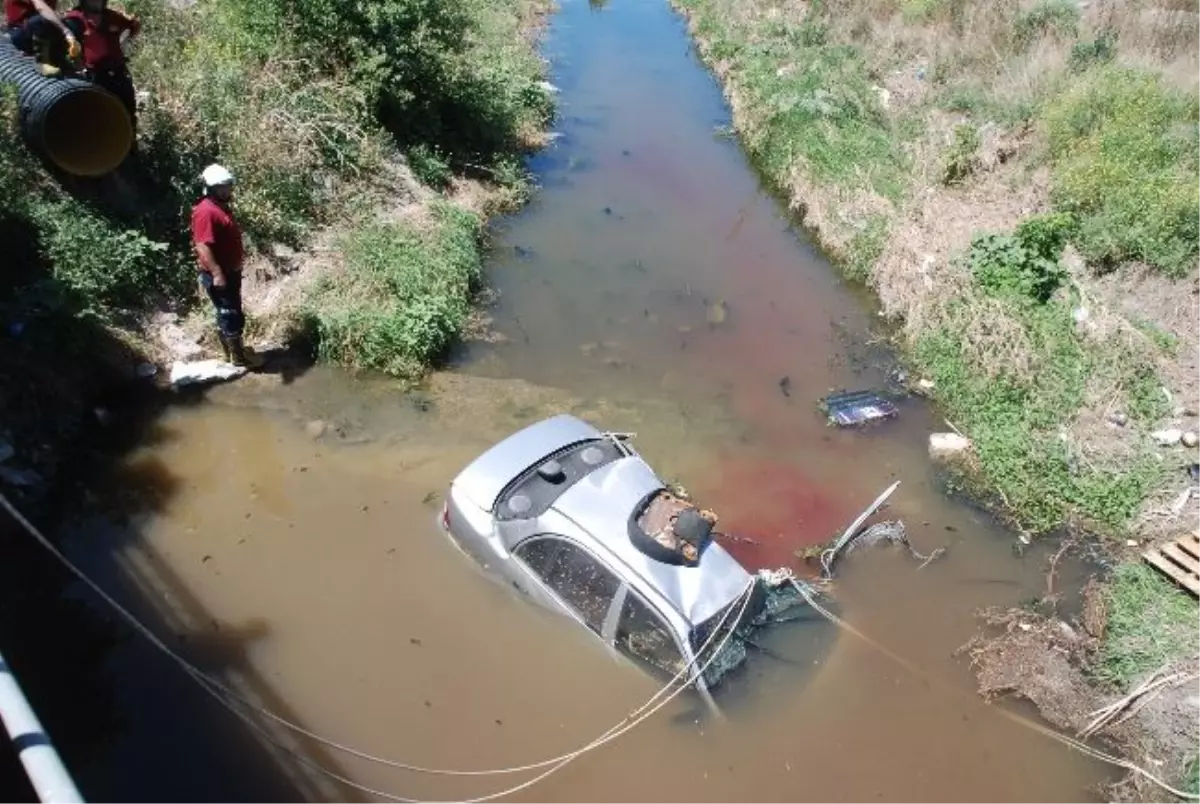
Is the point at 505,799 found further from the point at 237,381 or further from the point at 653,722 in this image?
the point at 237,381

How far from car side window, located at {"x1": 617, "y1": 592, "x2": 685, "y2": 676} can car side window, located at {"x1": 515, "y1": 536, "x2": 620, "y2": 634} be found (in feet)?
0.54

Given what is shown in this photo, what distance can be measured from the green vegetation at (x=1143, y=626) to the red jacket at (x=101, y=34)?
11.2 meters

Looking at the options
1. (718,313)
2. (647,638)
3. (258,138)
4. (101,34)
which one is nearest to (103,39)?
(101,34)

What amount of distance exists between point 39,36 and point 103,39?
770 millimetres

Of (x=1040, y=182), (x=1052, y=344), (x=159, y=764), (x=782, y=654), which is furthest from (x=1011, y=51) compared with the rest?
(x=159, y=764)

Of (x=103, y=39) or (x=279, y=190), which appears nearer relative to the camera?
(x=103, y=39)

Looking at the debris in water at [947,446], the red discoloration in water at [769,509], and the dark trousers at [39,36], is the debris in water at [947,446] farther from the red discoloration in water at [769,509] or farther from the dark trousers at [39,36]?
the dark trousers at [39,36]

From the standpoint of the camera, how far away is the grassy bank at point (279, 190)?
9.25m

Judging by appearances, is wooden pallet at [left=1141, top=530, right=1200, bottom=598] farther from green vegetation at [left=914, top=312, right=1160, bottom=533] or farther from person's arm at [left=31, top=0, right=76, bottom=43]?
person's arm at [left=31, top=0, right=76, bottom=43]

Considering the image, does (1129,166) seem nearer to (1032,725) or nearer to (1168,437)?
(1168,437)

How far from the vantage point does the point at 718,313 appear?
12.6m

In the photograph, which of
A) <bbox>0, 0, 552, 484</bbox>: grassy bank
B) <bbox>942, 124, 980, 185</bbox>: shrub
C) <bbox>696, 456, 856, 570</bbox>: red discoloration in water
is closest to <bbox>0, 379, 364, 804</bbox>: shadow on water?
<bbox>0, 0, 552, 484</bbox>: grassy bank

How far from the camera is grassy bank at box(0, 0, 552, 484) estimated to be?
9250 mm

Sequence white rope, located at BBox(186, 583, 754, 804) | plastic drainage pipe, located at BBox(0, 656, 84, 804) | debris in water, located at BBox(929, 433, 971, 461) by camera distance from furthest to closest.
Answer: debris in water, located at BBox(929, 433, 971, 461), white rope, located at BBox(186, 583, 754, 804), plastic drainage pipe, located at BBox(0, 656, 84, 804)
